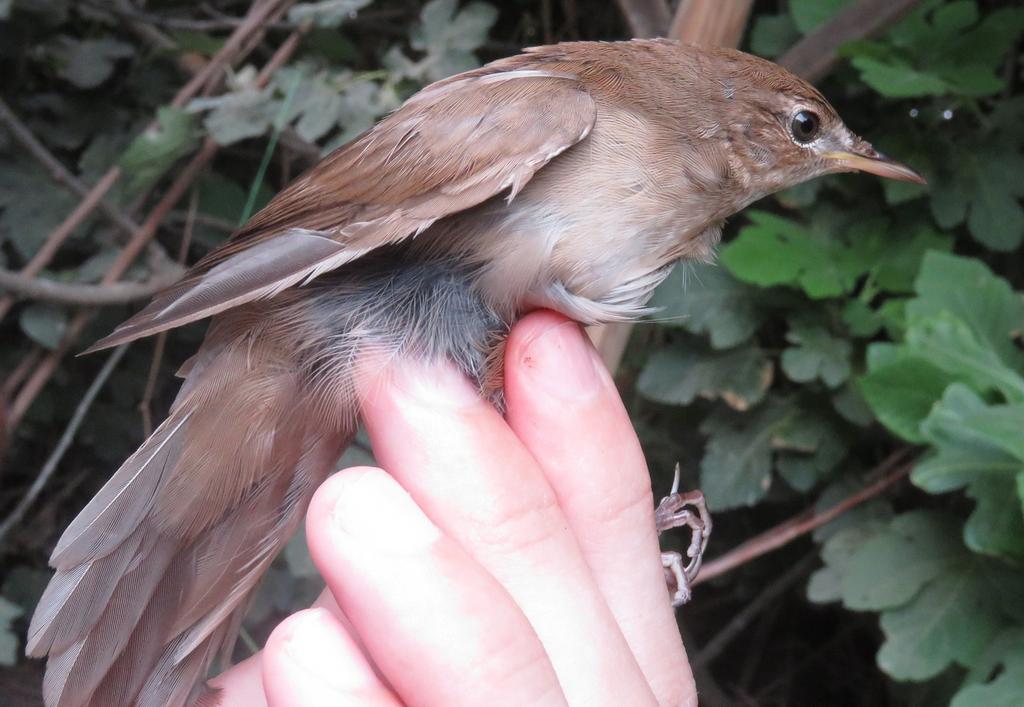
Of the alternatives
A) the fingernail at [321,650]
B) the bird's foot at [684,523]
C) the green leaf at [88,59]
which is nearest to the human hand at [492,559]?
the fingernail at [321,650]

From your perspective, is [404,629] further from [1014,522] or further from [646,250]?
[1014,522]

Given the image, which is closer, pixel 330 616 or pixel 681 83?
pixel 330 616

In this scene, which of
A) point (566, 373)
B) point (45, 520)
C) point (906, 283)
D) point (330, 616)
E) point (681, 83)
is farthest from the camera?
point (45, 520)

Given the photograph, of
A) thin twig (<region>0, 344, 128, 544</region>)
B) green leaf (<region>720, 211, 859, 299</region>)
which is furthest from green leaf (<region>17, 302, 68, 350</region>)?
green leaf (<region>720, 211, 859, 299</region>)

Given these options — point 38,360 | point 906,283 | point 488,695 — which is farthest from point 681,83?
point 38,360

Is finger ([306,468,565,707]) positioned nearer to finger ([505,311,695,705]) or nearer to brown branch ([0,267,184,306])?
finger ([505,311,695,705])

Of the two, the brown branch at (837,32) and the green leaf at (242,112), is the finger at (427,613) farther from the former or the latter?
the brown branch at (837,32)
